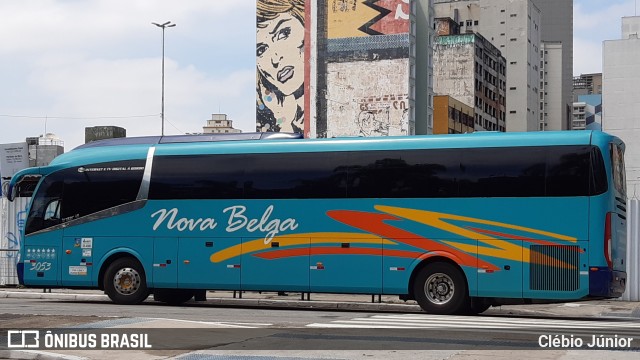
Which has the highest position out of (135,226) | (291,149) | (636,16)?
(636,16)

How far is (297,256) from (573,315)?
6472 millimetres

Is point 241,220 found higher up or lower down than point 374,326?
higher up

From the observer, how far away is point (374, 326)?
15711 mm

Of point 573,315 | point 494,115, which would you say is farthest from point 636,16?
point 573,315

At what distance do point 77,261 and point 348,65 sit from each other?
308ft

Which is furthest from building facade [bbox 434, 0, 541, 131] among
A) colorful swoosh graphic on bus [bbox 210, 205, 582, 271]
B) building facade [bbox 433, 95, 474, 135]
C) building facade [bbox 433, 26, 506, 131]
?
colorful swoosh graphic on bus [bbox 210, 205, 582, 271]

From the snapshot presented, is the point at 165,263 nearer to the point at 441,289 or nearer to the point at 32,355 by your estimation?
the point at 441,289

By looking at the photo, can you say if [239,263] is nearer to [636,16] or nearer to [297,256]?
[297,256]

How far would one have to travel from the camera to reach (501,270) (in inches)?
771

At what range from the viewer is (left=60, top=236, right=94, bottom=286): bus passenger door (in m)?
23.0

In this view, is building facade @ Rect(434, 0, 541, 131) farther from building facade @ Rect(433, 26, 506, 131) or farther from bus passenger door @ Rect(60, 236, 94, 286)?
bus passenger door @ Rect(60, 236, 94, 286)

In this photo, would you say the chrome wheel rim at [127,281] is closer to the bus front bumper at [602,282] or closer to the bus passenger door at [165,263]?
the bus passenger door at [165,263]

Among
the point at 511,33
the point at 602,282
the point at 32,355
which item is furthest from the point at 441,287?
the point at 511,33

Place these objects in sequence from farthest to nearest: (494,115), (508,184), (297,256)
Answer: (494,115) < (297,256) < (508,184)
